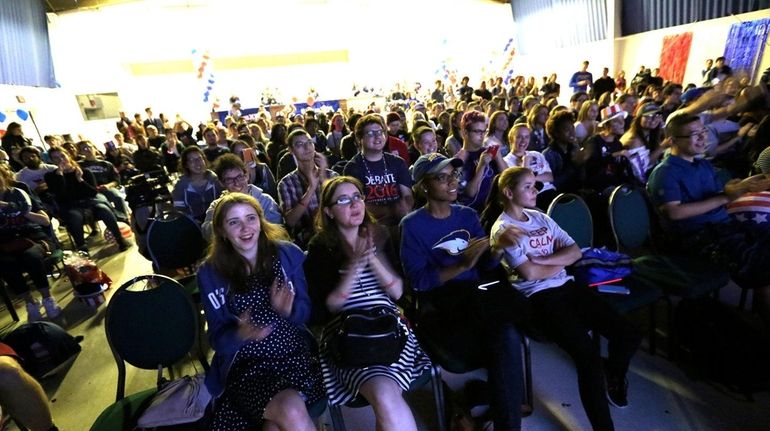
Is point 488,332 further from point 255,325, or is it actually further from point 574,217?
point 574,217

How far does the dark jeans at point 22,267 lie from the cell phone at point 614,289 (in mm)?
4698

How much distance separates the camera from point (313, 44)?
17688 mm

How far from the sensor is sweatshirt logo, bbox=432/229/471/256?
1.97 meters

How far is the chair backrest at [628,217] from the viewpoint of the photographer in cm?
260

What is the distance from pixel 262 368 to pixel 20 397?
127 centimetres

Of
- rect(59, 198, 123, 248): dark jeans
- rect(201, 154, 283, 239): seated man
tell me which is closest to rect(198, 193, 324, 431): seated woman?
rect(201, 154, 283, 239): seated man

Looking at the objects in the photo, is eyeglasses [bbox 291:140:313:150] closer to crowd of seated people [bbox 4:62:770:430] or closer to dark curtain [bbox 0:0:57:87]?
crowd of seated people [bbox 4:62:770:430]

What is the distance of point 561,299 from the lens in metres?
2.00

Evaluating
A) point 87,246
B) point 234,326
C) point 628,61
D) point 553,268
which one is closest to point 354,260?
point 234,326

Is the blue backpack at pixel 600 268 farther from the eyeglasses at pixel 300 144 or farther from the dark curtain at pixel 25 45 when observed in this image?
the dark curtain at pixel 25 45

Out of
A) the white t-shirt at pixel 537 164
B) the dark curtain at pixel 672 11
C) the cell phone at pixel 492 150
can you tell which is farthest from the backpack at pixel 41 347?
the dark curtain at pixel 672 11

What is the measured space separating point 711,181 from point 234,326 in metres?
3.09

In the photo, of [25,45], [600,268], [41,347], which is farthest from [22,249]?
[25,45]

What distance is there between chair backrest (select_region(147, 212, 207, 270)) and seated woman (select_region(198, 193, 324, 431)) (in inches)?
49.3
